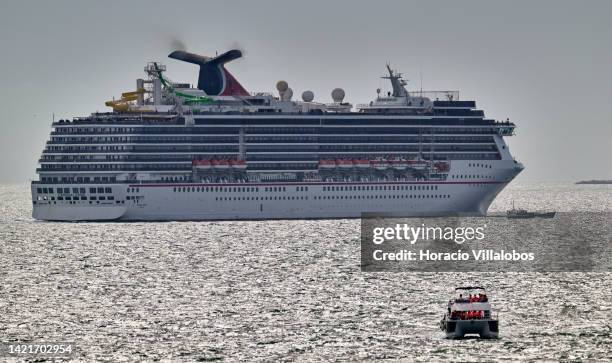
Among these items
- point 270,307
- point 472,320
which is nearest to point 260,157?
point 270,307

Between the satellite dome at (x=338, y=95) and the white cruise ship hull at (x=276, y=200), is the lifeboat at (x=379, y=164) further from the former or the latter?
the satellite dome at (x=338, y=95)

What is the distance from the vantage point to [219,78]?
14612 cm

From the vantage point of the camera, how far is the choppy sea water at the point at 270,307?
52.2 meters

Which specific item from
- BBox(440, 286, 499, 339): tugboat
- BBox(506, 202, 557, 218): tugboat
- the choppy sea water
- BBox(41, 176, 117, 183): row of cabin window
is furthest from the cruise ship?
BBox(440, 286, 499, 339): tugboat

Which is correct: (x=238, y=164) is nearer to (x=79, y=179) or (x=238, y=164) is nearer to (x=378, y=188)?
(x=378, y=188)

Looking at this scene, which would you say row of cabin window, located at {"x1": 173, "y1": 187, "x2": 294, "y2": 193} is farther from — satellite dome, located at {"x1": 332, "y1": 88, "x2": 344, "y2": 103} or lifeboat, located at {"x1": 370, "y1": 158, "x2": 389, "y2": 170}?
satellite dome, located at {"x1": 332, "y1": 88, "x2": 344, "y2": 103}

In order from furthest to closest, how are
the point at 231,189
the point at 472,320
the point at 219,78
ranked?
the point at 219,78 → the point at 231,189 → the point at 472,320

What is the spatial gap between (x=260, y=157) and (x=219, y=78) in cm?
1201

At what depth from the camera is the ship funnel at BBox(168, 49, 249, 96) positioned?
479 ft

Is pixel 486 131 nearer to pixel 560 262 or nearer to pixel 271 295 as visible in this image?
pixel 560 262

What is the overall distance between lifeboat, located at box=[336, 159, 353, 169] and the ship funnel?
13479 mm

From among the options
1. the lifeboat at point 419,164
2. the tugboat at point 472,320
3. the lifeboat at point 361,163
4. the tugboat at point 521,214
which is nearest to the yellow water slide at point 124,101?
the lifeboat at point 361,163

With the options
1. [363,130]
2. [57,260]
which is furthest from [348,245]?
[363,130]

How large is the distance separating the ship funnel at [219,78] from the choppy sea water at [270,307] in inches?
1550
